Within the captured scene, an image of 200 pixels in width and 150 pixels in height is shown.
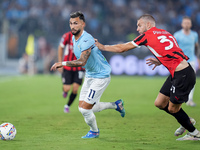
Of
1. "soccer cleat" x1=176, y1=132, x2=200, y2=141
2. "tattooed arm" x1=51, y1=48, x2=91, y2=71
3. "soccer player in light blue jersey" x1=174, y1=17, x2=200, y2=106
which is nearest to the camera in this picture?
"tattooed arm" x1=51, y1=48, x2=91, y2=71

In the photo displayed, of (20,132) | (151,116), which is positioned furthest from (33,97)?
(20,132)

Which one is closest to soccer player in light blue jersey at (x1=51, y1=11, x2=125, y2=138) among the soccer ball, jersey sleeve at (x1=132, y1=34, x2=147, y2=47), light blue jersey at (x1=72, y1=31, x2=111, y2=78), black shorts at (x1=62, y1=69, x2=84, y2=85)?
light blue jersey at (x1=72, y1=31, x2=111, y2=78)

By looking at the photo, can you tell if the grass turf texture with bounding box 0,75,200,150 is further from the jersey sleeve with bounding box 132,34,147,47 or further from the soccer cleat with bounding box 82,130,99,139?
the jersey sleeve with bounding box 132,34,147,47

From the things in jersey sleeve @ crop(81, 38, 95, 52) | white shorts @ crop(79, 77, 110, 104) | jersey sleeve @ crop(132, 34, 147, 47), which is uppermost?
jersey sleeve @ crop(132, 34, 147, 47)

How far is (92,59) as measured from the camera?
7.20 meters

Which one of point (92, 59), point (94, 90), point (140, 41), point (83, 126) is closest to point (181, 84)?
point (140, 41)

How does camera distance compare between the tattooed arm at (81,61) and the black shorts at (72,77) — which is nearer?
the tattooed arm at (81,61)

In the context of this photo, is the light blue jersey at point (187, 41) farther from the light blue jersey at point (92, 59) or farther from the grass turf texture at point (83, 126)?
the light blue jersey at point (92, 59)

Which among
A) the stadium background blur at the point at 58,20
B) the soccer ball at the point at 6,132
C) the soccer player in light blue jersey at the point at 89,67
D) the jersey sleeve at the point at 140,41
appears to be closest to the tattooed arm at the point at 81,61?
the soccer player in light blue jersey at the point at 89,67

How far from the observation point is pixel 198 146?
637cm

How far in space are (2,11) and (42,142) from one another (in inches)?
972

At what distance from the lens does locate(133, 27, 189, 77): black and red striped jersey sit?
6477 mm

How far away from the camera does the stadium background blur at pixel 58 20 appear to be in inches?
1097

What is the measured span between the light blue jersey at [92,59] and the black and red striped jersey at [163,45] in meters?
0.91
